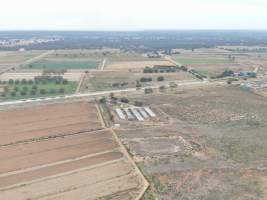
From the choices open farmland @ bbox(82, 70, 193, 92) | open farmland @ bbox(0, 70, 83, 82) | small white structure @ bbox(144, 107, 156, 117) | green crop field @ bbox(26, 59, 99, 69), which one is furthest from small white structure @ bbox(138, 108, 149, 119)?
green crop field @ bbox(26, 59, 99, 69)

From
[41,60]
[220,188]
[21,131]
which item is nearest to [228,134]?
[220,188]

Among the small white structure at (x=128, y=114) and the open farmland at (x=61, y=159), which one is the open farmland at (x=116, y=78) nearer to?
the small white structure at (x=128, y=114)

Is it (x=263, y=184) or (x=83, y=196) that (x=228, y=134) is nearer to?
(x=263, y=184)

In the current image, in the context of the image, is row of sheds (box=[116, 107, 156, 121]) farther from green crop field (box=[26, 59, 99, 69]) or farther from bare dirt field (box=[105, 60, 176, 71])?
green crop field (box=[26, 59, 99, 69])

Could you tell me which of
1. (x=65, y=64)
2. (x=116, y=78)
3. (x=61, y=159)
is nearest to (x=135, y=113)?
(x=61, y=159)

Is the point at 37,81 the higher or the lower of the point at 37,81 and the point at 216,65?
the higher

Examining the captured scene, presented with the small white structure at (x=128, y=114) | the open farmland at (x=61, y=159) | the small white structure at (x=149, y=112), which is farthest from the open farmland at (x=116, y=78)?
the open farmland at (x=61, y=159)

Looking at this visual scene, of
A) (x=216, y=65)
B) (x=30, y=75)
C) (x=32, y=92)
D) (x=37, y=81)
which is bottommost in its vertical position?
(x=216, y=65)

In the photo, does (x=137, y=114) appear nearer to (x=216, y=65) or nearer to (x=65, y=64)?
(x=216, y=65)
